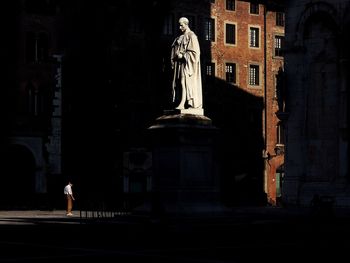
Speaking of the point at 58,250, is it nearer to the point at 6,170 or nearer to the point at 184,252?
the point at 184,252

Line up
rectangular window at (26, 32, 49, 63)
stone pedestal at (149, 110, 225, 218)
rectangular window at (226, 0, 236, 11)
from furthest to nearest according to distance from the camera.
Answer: rectangular window at (226, 0, 236, 11) → stone pedestal at (149, 110, 225, 218) → rectangular window at (26, 32, 49, 63)

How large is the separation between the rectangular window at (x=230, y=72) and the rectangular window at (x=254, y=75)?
6.21 ft

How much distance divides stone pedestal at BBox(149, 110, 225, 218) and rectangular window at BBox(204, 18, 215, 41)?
171 ft

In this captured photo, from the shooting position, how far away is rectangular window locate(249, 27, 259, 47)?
8281 cm

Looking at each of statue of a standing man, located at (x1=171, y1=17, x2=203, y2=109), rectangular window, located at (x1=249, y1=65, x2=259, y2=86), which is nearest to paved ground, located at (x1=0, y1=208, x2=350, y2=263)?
statue of a standing man, located at (x1=171, y1=17, x2=203, y2=109)

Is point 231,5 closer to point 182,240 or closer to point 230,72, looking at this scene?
point 230,72

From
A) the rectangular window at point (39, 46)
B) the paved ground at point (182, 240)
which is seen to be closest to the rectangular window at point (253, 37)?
the paved ground at point (182, 240)

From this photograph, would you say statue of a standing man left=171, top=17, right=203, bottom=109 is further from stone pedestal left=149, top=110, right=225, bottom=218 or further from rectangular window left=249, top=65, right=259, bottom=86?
rectangular window left=249, top=65, right=259, bottom=86

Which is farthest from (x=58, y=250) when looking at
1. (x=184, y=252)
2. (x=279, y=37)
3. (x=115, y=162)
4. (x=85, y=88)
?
(x=279, y=37)

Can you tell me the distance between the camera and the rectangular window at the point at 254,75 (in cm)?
8231

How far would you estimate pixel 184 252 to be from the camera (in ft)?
56.3

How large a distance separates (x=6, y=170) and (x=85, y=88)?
0.84 m

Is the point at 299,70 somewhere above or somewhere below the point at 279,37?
below

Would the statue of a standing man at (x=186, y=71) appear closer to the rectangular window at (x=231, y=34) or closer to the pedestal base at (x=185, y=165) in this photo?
the pedestal base at (x=185, y=165)
